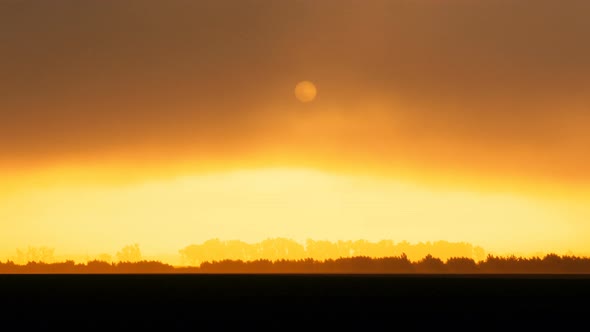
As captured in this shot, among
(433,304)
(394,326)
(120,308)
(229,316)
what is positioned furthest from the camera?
(433,304)

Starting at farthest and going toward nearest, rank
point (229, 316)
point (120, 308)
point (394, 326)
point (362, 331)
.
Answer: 1. point (120, 308)
2. point (229, 316)
3. point (394, 326)
4. point (362, 331)

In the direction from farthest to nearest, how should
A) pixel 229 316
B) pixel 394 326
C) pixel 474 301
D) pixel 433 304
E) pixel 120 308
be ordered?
pixel 474 301 < pixel 433 304 < pixel 120 308 < pixel 229 316 < pixel 394 326

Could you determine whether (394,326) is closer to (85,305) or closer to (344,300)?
(344,300)

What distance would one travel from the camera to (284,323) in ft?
113

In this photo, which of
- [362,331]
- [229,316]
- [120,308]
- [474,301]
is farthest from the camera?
[474,301]

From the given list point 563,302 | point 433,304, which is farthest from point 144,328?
point 563,302

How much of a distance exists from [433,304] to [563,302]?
8.98m

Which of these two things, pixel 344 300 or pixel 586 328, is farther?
pixel 344 300

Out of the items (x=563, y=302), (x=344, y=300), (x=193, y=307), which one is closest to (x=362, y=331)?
(x=193, y=307)

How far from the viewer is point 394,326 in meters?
33.8

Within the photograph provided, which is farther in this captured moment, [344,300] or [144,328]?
[344,300]

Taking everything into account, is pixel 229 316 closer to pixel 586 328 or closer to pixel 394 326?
pixel 394 326

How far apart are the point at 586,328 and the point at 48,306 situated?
29.3 meters

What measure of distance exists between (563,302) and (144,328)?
29.0 meters
